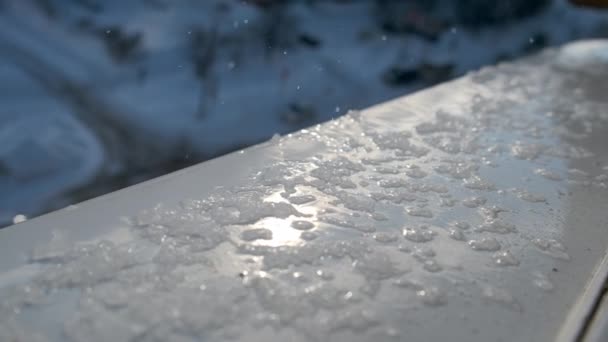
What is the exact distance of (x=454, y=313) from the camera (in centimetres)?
65

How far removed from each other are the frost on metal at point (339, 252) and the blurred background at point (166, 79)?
0.18m

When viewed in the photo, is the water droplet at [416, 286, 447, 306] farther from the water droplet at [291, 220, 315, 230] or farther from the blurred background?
the blurred background

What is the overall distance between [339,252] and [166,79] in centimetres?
69

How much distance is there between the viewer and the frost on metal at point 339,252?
24.7 inches

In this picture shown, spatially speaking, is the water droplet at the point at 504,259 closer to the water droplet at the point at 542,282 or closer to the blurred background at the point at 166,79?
the water droplet at the point at 542,282

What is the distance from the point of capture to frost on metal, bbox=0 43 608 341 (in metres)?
0.63

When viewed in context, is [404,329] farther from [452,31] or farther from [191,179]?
[452,31]

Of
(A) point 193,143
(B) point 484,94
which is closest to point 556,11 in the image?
(B) point 484,94

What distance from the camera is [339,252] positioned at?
74 cm

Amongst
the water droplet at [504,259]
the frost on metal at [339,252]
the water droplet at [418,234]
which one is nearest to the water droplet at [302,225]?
the frost on metal at [339,252]

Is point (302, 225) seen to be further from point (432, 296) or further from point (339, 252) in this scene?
point (432, 296)

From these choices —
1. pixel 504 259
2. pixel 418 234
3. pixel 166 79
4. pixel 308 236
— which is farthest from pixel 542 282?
pixel 166 79

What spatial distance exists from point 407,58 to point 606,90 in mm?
573

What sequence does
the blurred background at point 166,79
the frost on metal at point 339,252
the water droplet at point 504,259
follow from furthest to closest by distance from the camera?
the blurred background at point 166,79
the water droplet at point 504,259
the frost on metal at point 339,252
